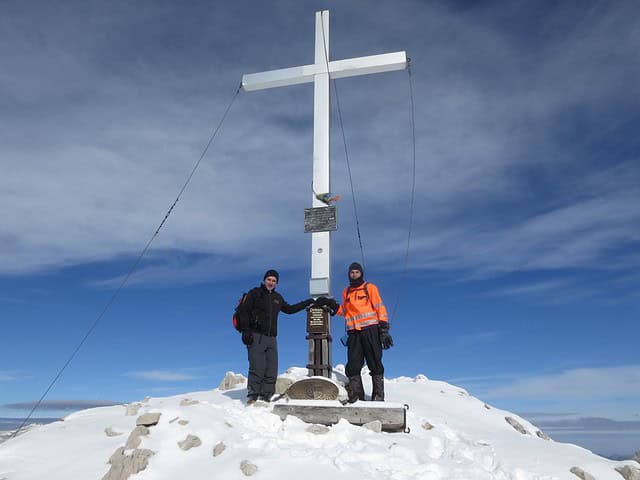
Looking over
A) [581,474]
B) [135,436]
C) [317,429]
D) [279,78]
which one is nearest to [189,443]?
[135,436]

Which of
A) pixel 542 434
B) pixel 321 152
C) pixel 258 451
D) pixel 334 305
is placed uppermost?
pixel 321 152

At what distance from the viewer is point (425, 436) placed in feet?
25.7

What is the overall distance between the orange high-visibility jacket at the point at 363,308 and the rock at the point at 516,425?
4.49 m

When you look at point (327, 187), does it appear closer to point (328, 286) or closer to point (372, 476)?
point (328, 286)

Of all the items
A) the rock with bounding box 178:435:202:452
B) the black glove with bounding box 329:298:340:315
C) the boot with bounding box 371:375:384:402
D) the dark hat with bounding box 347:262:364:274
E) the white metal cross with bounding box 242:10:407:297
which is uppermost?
the white metal cross with bounding box 242:10:407:297

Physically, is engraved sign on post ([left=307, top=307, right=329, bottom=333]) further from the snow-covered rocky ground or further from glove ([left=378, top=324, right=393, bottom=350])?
the snow-covered rocky ground

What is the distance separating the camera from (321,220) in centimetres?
1037

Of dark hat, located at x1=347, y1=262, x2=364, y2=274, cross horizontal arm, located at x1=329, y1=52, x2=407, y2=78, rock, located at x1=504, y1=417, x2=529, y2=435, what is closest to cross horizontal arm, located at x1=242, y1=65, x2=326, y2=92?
cross horizontal arm, located at x1=329, y1=52, x2=407, y2=78

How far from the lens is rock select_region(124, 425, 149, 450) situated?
6430mm

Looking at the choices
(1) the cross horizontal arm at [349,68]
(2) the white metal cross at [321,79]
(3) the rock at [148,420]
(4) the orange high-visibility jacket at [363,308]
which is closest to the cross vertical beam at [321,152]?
(2) the white metal cross at [321,79]

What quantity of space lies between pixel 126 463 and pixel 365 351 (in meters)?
4.13

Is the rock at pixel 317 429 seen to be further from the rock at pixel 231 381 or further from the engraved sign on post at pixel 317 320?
the rock at pixel 231 381

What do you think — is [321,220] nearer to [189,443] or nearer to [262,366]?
[262,366]

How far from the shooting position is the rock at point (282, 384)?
9.48 meters
